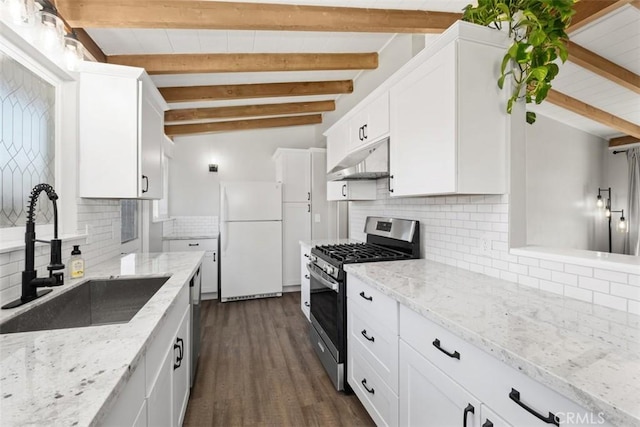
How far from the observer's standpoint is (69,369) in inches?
28.7

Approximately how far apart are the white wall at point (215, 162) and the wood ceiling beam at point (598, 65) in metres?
4.01

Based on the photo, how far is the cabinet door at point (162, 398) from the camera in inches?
41.6

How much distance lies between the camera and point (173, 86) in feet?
10.7

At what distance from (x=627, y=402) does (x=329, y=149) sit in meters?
2.99

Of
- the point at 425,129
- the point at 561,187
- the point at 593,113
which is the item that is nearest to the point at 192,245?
the point at 425,129

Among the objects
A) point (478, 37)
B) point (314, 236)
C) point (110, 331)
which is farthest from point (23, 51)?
point (314, 236)

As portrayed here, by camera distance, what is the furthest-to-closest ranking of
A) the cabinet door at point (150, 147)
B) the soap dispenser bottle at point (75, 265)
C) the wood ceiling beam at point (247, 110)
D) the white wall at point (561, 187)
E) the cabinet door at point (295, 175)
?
the cabinet door at point (295, 175), the wood ceiling beam at point (247, 110), the white wall at point (561, 187), the cabinet door at point (150, 147), the soap dispenser bottle at point (75, 265)

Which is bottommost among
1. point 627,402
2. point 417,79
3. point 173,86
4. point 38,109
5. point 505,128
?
point 627,402

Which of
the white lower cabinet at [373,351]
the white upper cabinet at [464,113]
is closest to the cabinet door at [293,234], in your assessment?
the white lower cabinet at [373,351]

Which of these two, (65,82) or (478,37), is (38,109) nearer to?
(65,82)

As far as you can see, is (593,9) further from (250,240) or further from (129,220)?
(129,220)

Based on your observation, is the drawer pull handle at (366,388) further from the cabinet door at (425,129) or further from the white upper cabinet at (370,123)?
the white upper cabinet at (370,123)

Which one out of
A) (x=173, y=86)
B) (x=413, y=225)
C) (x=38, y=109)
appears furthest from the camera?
(x=173, y=86)

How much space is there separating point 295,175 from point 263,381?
2.95 m
